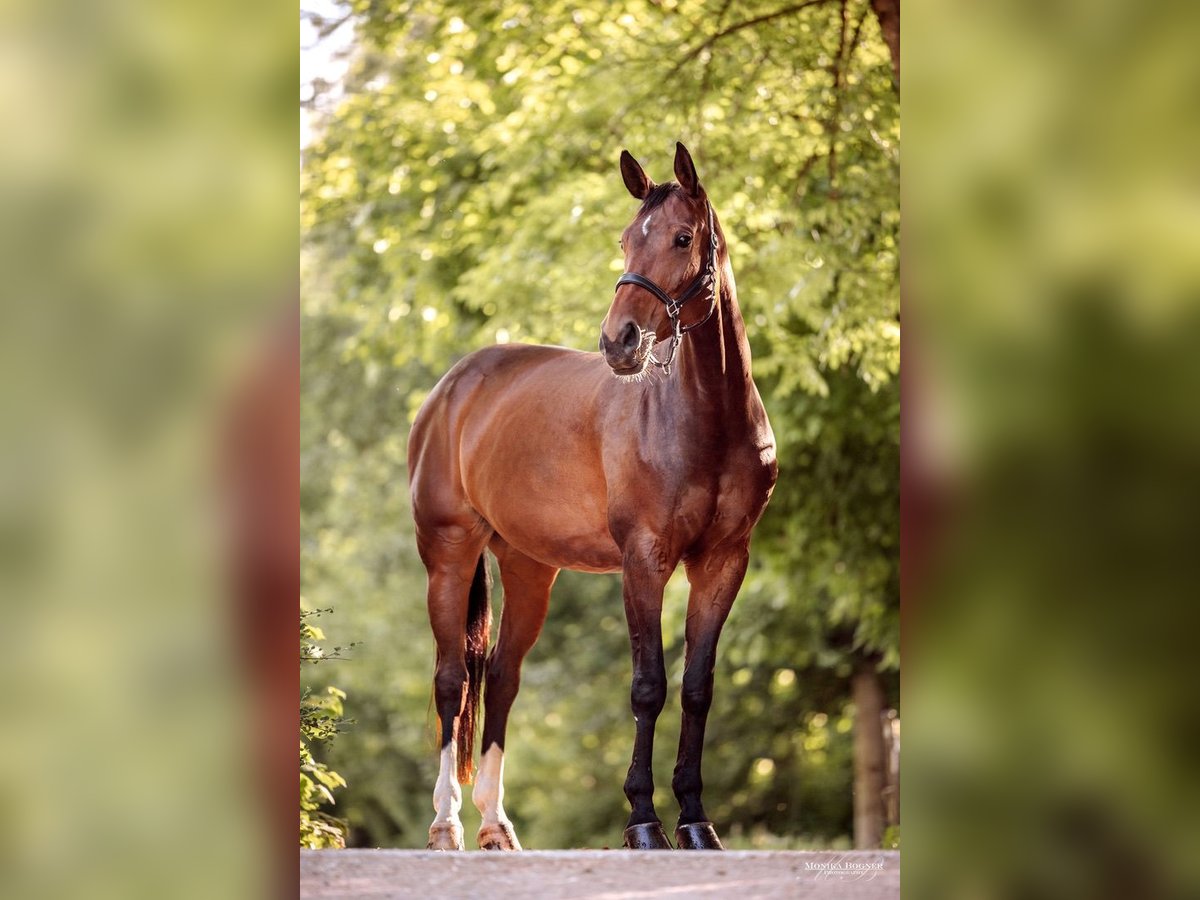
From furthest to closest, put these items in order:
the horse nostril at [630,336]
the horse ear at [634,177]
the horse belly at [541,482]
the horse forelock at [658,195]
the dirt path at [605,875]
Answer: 1. the horse belly at [541,482]
2. the horse ear at [634,177]
3. the horse forelock at [658,195]
4. the horse nostril at [630,336]
5. the dirt path at [605,875]

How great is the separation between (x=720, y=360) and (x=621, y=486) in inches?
17.1

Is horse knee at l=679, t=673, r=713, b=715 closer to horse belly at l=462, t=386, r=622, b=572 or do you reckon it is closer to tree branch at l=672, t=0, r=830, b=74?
horse belly at l=462, t=386, r=622, b=572

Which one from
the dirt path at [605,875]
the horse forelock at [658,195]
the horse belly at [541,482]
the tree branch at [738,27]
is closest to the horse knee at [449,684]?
the horse belly at [541,482]

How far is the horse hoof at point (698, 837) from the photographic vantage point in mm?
3326

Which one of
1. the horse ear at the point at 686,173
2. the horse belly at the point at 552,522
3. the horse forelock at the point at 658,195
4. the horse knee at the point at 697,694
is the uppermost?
the horse ear at the point at 686,173

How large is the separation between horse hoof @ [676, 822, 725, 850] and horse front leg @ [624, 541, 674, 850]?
2.0 inches

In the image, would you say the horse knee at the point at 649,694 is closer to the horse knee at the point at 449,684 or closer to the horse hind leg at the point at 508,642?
the horse hind leg at the point at 508,642

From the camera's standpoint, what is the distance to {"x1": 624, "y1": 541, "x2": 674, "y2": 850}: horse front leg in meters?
3.34

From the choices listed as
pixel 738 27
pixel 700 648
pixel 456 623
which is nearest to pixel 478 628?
pixel 456 623

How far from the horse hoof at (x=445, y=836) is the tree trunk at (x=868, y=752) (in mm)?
1124

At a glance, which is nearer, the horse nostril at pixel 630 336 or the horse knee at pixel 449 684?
the horse nostril at pixel 630 336

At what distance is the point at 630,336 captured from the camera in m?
3.15

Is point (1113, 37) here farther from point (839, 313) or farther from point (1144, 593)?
point (839, 313)

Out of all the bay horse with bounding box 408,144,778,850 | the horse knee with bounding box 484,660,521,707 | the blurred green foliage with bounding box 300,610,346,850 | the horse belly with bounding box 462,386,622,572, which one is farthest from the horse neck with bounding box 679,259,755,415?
the blurred green foliage with bounding box 300,610,346,850
